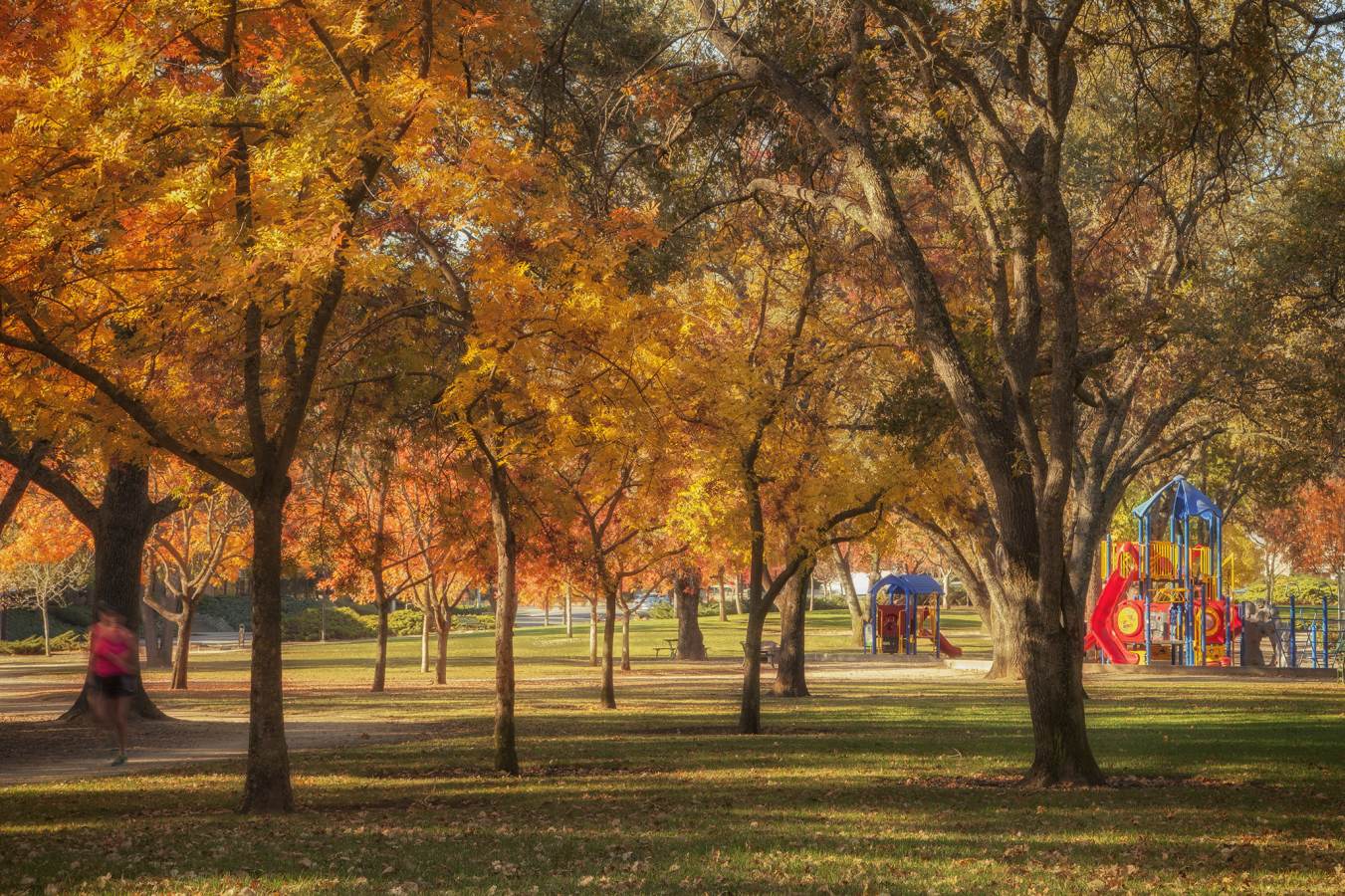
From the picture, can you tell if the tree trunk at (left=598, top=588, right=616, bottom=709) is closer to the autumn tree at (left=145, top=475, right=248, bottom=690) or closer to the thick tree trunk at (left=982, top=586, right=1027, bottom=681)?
the autumn tree at (left=145, top=475, right=248, bottom=690)

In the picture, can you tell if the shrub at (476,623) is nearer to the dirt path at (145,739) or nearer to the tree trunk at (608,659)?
the dirt path at (145,739)

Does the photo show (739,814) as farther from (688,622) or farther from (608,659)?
(688,622)

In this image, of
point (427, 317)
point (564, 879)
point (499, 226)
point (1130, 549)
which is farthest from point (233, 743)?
point (1130, 549)

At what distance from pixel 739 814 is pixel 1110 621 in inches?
1252

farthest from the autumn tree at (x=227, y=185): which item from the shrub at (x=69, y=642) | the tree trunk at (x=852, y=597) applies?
the shrub at (x=69, y=642)

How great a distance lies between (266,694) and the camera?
13430mm

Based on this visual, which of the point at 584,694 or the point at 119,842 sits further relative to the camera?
the point at 584,694

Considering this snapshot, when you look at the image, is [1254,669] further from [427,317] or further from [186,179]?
[186,179]

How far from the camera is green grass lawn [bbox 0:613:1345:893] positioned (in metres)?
9.31

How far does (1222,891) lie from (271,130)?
9.91 meters

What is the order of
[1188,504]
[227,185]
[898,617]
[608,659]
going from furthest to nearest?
1. [898,617]
2. [1188,504]
3. [608,659]
4. [227,185]

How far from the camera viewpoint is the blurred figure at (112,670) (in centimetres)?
1878

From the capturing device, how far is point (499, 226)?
1590 centimetres

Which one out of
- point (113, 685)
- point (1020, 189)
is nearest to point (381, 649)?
point (113, 685)
